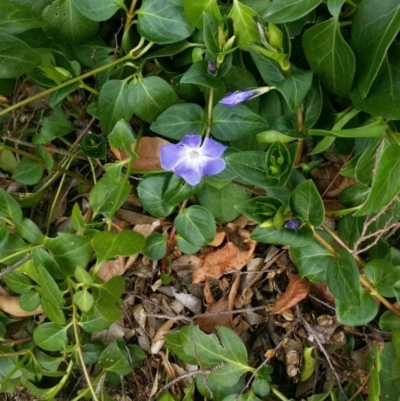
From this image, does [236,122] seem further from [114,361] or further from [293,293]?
[114,361]

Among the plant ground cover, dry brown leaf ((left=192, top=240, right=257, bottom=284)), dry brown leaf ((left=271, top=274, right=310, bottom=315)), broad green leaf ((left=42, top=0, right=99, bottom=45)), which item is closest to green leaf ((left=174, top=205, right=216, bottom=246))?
the plant ground cover

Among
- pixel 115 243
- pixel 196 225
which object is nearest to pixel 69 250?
pixel 115 243

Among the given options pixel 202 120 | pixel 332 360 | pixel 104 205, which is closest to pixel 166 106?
pixel 202 120

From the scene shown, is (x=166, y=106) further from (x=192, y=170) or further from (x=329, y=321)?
(x=329, y=321)

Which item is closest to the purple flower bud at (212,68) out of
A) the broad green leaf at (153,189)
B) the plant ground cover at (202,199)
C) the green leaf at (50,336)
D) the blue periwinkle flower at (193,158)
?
the plant ground cover at (202,199)

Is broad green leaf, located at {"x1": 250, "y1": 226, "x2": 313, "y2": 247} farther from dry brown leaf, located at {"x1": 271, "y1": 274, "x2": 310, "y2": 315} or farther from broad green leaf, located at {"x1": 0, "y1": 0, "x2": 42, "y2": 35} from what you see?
broad green leaf, located at {"x1": 0, "y1": 0, "x2": 42, "y2": 35}
